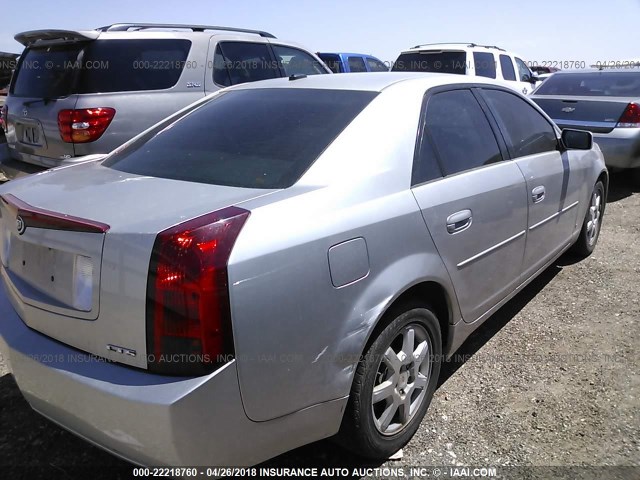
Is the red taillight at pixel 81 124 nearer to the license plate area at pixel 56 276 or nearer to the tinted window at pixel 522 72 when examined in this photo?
the license plate area at pixel 56 276

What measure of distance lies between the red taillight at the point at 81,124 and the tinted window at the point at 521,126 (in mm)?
3172

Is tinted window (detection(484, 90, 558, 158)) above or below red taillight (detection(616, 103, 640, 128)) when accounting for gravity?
above

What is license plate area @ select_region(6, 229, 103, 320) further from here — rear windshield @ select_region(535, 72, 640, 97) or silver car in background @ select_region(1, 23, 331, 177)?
rear windshield @ select_region(535, 72, 640, 97)

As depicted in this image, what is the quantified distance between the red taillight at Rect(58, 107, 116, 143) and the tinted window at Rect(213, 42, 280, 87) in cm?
146

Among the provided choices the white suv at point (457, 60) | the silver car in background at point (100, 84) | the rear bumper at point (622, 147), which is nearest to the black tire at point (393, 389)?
the silver car in background at point (100, 84)

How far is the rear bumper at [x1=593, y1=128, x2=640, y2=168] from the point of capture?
6715 millimetres

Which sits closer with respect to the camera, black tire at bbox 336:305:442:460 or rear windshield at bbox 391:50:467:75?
black tire at bbox 336:305:442:460

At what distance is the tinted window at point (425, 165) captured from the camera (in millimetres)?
2400

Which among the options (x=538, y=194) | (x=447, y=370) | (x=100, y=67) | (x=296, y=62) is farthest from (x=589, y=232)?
(x=100, y=67)

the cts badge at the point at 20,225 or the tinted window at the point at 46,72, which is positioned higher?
the tinted window at the point at 46,72

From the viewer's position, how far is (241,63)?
5.97 meters

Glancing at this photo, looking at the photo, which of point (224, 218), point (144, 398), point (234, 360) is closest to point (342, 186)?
point (224, 218)

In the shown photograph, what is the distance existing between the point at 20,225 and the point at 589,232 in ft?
14.3

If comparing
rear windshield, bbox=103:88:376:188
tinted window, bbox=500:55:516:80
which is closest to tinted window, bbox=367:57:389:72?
tinted window, bbox=500:55:516:80
